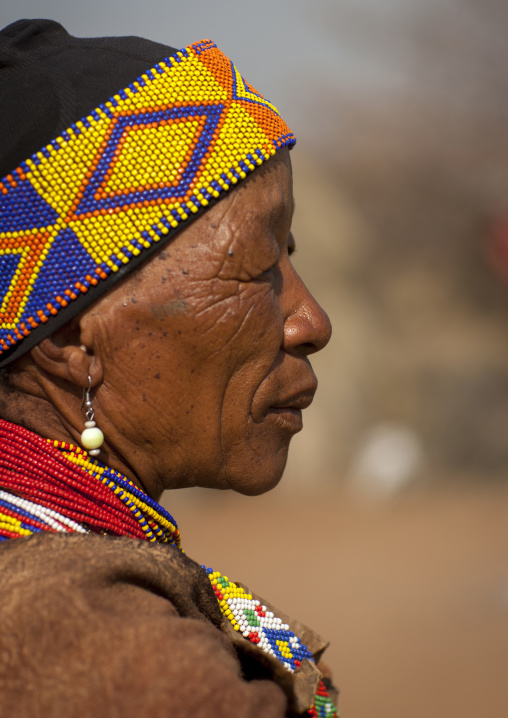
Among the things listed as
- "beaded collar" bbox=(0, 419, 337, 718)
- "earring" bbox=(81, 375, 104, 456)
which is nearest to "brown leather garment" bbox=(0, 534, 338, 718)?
"beaded collar" bbox=(0, 419, 337, 718)

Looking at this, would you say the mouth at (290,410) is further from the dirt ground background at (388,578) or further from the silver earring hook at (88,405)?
the dirt ground background at (388,578)

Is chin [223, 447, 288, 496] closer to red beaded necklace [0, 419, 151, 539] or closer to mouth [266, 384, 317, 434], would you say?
mouth [266, 384, 317, 434]

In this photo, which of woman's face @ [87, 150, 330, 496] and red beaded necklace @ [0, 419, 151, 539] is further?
woman's face @ [87, 150, 330, 496]

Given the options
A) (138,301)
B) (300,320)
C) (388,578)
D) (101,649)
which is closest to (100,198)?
(138,301)

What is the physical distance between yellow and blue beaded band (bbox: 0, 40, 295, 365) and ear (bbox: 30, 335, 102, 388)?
0.04 meters

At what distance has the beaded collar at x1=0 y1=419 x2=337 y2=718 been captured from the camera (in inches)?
63.0

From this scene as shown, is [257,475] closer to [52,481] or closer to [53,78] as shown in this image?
[52,481]

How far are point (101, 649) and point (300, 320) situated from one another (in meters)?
1.11

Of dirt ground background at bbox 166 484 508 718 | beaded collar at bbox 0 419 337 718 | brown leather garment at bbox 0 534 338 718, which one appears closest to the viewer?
brown leather garment at bbox 0 534 338 718

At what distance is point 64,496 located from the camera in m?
1.66

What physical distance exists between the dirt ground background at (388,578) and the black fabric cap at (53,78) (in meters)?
5.31

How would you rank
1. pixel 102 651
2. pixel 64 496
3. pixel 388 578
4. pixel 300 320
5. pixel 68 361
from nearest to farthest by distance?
pixel 102 651 < pixel 64 496 < pixel 68 361 < pixel 300 320 < pixel 388 578

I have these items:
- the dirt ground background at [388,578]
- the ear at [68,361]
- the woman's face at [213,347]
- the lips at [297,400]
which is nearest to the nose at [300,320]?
the woman's face at [213,347]

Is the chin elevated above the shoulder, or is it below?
below
